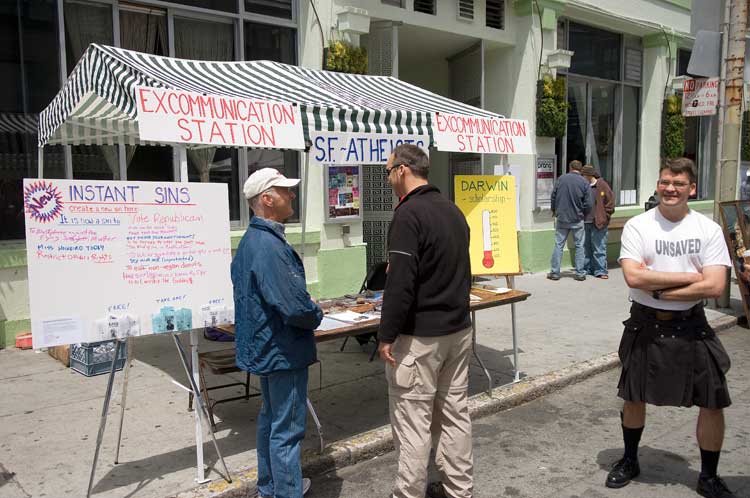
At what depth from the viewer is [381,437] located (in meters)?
4.63

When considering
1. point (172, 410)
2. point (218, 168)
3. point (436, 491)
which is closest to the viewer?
point (436, 491)

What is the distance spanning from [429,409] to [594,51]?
1137cm

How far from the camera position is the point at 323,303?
5469 mm

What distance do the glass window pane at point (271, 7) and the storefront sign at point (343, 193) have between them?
2102 mm

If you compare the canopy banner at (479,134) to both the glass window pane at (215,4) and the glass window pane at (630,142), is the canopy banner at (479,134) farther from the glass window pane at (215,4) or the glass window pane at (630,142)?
the glass window pane at (630,142)

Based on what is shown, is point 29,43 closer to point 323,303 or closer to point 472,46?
point 323,303

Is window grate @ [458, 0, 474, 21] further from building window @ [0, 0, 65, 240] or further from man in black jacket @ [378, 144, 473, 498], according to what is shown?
man in black jacket @ [378, 144, 473, 498]

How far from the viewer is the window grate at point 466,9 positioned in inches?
411

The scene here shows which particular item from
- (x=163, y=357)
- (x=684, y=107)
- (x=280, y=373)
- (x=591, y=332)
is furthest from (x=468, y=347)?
(x=684, y=107)

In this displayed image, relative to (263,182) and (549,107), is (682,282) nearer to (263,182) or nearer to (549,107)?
(263,182)

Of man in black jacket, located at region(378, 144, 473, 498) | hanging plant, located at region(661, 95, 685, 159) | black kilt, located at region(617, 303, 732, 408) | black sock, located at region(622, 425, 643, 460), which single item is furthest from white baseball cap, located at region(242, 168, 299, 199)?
hanging plant, located at region(661, 95, 685, 159)

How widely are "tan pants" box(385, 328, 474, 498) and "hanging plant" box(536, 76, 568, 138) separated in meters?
8.55

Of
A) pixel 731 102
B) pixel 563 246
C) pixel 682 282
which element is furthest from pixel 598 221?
pixel 682 282

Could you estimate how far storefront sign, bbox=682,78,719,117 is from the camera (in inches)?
345
